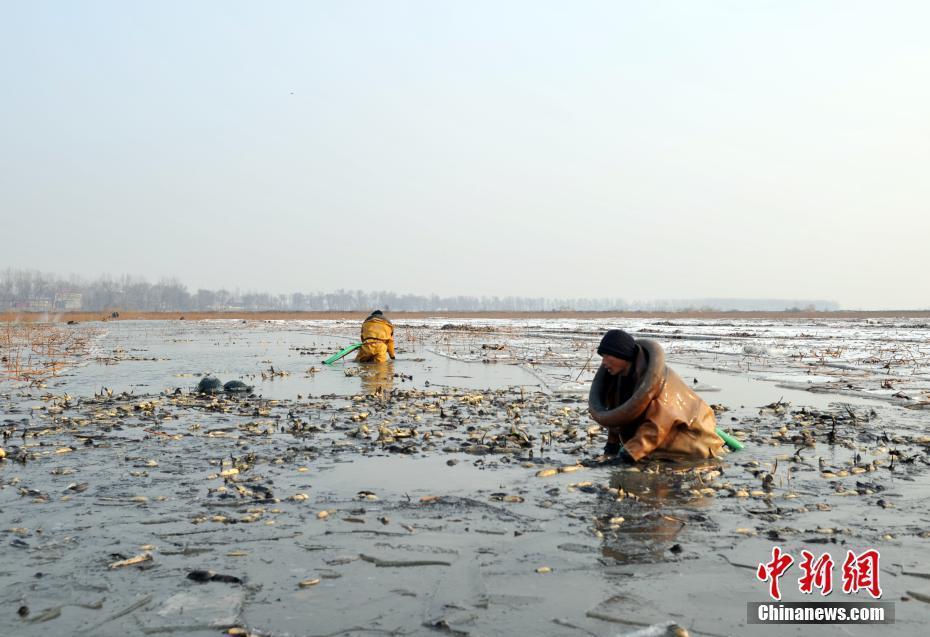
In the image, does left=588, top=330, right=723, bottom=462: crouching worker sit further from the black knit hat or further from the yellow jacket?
the yellow jacket

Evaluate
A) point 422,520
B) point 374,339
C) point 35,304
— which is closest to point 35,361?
point 374,339

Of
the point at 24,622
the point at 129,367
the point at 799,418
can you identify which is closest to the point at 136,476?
the point at 24,622

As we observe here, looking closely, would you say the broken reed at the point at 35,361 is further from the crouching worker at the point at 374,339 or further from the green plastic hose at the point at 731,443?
the green plastic hose at the point at 731,443

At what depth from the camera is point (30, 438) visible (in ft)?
33.6

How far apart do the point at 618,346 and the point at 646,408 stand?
78 cm

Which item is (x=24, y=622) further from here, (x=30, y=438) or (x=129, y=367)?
(x=129, y=367)

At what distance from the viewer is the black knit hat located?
827cm

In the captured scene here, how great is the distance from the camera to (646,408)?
27.3 feet

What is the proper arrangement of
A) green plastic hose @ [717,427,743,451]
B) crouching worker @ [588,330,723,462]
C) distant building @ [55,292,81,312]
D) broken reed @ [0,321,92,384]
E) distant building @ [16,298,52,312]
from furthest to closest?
distant building @ [55,292,81,312] → distant building @ [16,298,52,312] → broken reed @ [0,321,92,384] → green plastic hose @ [717,427,743,451] → crouching worker @ [588,330,723,462]

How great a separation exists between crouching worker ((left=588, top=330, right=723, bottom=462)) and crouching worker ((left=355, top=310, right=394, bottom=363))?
15.0 metres

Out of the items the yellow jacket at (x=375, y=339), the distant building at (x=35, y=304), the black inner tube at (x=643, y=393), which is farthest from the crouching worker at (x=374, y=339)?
the distant building at (x=35, y=304)

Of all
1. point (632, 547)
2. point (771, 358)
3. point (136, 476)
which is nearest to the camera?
point (632, 547)

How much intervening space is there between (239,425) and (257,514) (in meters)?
5.24

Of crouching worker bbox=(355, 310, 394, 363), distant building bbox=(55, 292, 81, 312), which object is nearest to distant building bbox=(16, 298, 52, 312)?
distant building bbox=(55, 292, 81, 312)
